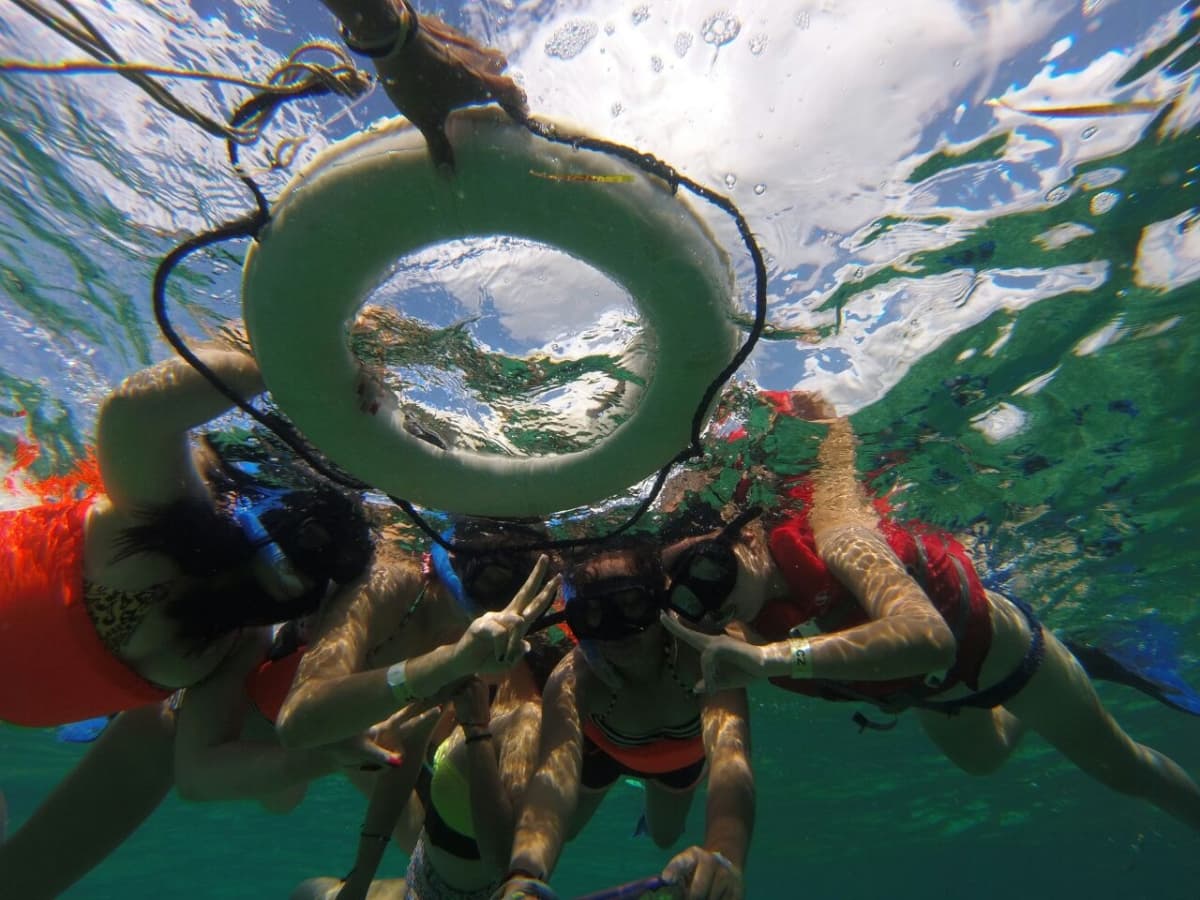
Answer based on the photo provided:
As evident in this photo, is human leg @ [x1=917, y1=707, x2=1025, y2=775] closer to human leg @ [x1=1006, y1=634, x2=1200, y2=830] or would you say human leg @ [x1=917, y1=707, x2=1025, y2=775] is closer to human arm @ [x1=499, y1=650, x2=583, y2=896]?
human leg @ [x1=1006, y1=634, x2=1200, y2=830]

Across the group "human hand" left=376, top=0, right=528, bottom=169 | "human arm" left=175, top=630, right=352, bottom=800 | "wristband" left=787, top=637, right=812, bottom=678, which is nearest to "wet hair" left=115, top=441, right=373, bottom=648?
"human arm" left=175, top=630, right=352, bottom=800

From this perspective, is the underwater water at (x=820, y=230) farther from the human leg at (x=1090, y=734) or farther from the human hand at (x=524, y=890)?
the human hand at (x=524, y=890)

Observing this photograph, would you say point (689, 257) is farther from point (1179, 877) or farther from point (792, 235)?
point (1179, 877)

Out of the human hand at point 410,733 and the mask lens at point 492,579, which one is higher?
the mask lens at point 492,579

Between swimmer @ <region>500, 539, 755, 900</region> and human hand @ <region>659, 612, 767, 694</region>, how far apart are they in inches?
32.4

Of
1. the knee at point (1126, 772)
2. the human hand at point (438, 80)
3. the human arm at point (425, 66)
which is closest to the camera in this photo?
the human arm at point (425, 66)

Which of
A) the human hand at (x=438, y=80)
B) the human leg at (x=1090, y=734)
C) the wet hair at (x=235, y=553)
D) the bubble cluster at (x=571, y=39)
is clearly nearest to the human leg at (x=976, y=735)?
the human leg at (x=1090, y=734)

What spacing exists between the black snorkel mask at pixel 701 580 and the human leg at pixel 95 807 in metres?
4.76

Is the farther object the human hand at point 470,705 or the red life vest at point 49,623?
the human hand at point 470,705

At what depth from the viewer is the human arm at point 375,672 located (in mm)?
3729

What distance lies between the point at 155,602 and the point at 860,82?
6105 mm

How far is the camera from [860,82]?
13.6 ft

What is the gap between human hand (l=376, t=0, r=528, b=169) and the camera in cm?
251

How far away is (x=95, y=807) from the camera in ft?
17.5
